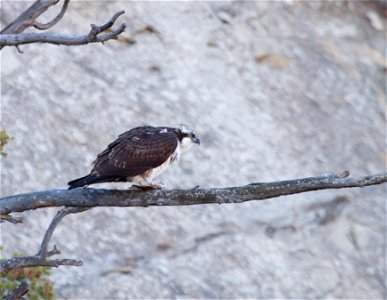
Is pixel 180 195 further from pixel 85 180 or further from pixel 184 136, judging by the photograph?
pixel 184 136

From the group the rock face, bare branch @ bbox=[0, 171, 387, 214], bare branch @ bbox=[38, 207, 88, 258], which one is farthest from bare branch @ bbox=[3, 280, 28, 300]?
the rock face

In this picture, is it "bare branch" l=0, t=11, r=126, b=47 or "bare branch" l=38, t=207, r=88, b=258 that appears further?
"bare branch" l=0, t=11, r=126, b=47

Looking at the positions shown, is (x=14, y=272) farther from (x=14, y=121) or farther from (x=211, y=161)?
(x=211, y=161)

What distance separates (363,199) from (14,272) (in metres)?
5.82

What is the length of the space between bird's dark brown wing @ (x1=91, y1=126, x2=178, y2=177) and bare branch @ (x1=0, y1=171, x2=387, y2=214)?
39 centimetres

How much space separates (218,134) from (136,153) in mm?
6098

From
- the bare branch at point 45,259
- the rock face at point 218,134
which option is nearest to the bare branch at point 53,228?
the bare branch at point 45,259

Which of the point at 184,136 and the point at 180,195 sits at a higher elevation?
the point at 180,195

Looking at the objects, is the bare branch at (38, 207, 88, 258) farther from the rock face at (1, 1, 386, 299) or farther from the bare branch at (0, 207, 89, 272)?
the rock face at (1, 1, 386, 299)

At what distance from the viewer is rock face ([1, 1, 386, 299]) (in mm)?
13984

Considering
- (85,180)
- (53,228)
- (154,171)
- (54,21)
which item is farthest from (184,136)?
(53,228)

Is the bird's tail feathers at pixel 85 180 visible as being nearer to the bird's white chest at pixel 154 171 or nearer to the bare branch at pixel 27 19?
the bird's white chest at pixel 154 171

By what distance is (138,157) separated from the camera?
984cm

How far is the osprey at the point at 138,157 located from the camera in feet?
31.6
